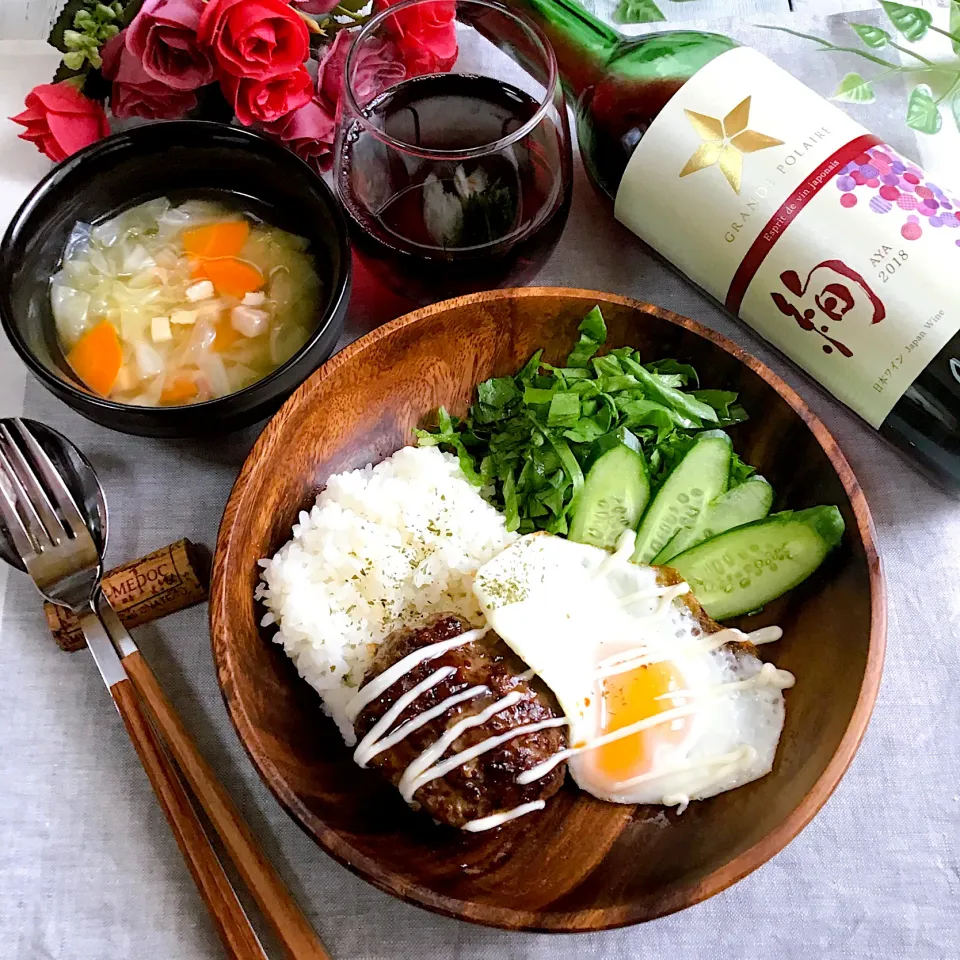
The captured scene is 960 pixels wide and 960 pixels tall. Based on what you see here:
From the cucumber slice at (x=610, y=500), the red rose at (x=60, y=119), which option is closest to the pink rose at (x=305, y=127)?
the red rose at (x=60, y=119)

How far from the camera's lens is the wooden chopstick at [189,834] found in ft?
Result: 3.99

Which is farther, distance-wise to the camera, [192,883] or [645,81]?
[645,81]

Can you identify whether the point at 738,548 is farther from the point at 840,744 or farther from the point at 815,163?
the point at 815,163

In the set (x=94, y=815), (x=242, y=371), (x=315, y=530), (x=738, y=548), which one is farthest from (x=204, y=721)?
(x=738, y=548)

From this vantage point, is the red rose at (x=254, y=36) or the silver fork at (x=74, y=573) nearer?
the silver fork at (x=74, y=573)

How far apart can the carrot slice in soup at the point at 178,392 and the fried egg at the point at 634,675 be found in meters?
0.55

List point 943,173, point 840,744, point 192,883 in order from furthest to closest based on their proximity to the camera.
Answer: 1. point 943,173
2. point 192,883
3. point 840,744

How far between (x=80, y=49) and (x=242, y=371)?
2.18 ft

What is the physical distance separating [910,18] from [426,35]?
98 centimetres

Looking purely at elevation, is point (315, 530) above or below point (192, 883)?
above

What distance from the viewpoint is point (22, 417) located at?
1582 mm

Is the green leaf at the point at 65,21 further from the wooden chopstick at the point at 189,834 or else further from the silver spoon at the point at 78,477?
the wooden chopstick at the point at 189,834

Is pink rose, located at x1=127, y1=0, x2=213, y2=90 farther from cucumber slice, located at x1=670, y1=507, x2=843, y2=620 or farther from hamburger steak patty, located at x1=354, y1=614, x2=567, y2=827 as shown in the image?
cucumber slice, located at x1=670, y1=507, x2=843, y2=620

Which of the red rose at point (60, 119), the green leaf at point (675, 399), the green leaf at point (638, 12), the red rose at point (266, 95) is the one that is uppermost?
the green leaf at point (638, 12)
